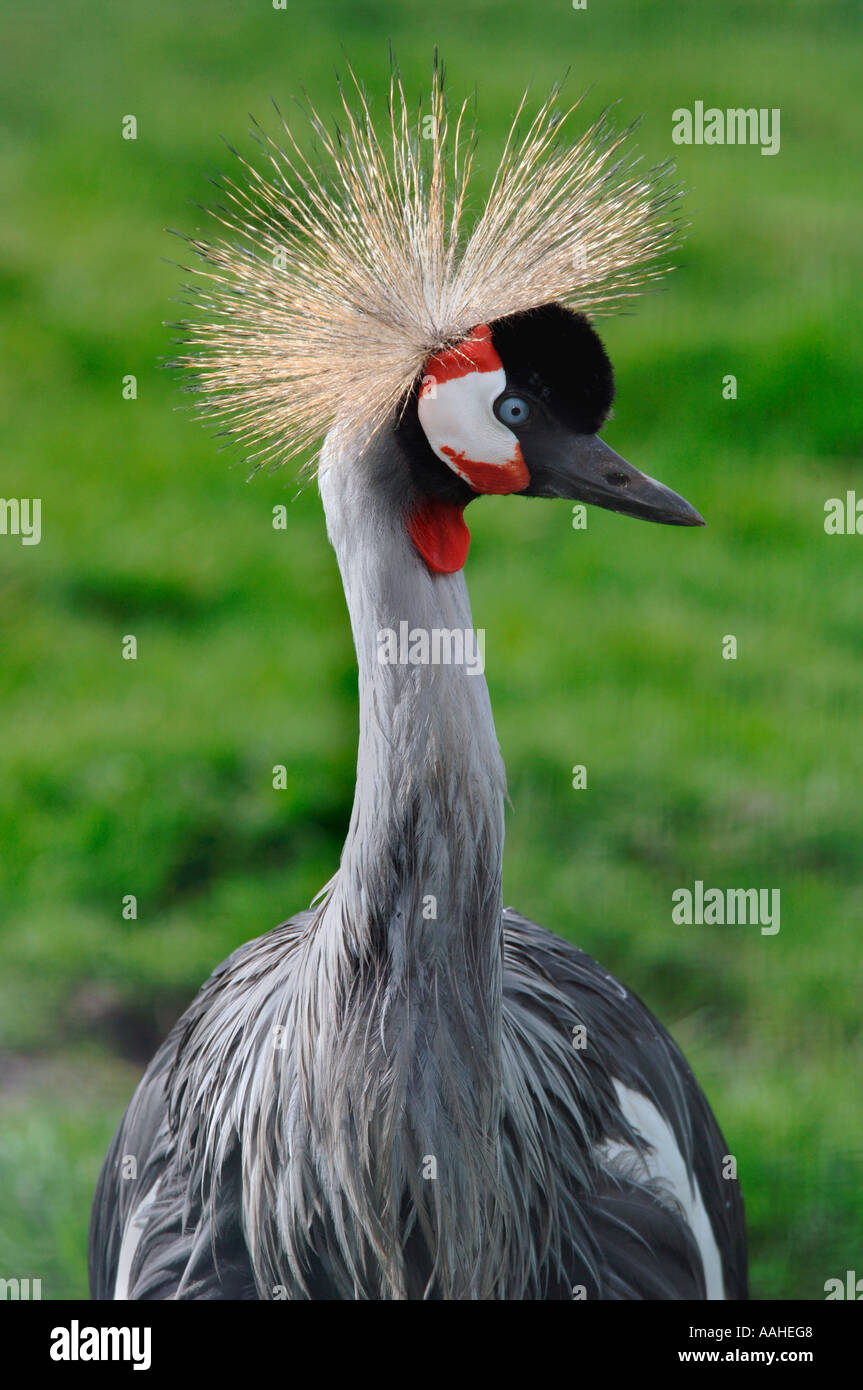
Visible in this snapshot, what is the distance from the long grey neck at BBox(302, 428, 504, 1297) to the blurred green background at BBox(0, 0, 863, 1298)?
0.72 meters

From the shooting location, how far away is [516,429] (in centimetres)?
108

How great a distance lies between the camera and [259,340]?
1.16 metres

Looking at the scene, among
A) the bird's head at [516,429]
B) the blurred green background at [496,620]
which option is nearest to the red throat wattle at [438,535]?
the bird's head at [516,429]

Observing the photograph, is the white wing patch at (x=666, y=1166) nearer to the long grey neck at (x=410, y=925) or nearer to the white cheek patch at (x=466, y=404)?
the long grey neck at (x=410, y=925)

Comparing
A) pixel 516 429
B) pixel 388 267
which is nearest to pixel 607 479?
pixel 516 429

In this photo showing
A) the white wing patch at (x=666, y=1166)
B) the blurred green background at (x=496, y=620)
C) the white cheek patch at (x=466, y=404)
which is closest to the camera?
the white cheek patch at (x=466, y=404)

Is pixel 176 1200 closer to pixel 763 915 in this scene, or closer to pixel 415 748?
pixel 415 748

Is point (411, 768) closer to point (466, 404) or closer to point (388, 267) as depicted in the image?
point (466, 404)

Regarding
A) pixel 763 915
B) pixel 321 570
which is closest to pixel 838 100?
pixel 321 570

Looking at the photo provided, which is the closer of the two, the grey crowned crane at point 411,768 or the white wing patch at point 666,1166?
Answer: the grey crowned crane at point 411,768

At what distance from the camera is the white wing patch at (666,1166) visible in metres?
1.38

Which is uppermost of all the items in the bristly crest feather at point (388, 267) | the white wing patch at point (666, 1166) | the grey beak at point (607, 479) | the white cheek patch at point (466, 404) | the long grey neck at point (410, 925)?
the bristly crest feather at point (388, 267)

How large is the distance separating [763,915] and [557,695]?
59 centimetres

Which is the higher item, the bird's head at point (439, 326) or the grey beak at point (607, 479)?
the bird's head at point (439, 326)
